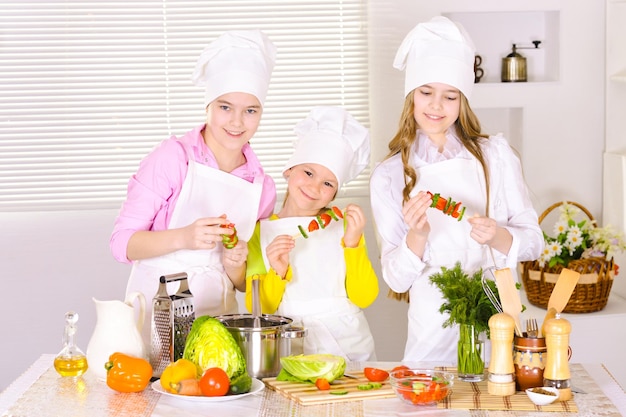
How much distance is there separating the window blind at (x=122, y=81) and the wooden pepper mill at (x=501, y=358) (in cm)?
269

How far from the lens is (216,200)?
3.08 metres

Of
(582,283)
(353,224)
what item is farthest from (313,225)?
(582,283)

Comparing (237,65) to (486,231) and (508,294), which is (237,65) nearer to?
(486,231)

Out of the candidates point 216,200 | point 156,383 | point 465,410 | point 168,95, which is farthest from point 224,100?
point 168,95

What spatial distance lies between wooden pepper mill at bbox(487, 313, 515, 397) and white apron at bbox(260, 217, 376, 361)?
756 millimetres

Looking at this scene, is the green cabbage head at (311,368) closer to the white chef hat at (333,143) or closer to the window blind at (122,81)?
the white chef hat at (333,143)

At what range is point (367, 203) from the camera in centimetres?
494

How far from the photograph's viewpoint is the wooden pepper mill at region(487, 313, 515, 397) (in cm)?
230

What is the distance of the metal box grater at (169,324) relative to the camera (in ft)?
Answer: 8.13

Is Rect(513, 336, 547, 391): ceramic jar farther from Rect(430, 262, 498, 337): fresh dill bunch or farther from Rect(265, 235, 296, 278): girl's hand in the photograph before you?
Rect(265, 235, 296, 278): girl's hand

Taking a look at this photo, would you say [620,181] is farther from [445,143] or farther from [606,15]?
[445,143]

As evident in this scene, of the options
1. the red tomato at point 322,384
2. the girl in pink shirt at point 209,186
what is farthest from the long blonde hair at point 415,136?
the red tomato at point 322,384

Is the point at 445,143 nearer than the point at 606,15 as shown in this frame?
Yes

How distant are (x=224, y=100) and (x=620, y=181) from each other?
228cm
